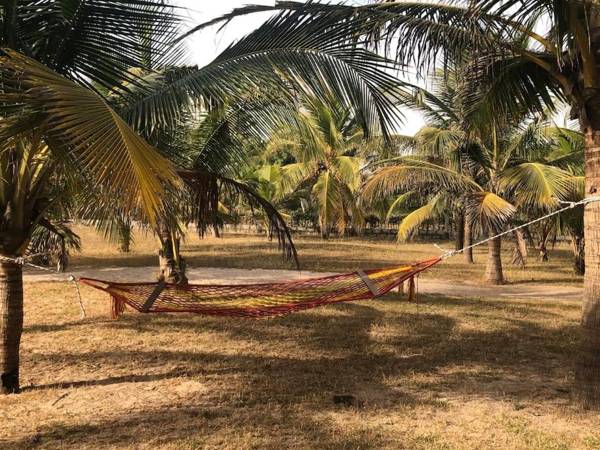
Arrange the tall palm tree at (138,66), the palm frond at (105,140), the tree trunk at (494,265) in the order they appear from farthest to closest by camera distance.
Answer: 1. the tree trunk at (494,265)
2. the tall palm tree at (138,66)
3. the palm frond at (105,140)

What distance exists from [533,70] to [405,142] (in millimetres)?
7747

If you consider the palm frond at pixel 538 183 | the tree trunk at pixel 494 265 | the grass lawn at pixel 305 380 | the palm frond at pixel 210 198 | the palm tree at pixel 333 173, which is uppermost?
the palm tree at pixel 333 173

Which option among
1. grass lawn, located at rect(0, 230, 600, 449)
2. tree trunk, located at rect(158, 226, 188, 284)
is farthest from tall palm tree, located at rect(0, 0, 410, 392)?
tree trunk, located at rect(158, 226, 188, 284)

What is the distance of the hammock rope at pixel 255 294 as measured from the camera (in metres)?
3.98

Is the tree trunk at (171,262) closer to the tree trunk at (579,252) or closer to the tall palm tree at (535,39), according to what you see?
the tall palm tree at (535,39)

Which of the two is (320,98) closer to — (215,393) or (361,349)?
(215,393)

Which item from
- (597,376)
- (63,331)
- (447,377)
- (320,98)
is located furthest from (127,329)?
(597,376)

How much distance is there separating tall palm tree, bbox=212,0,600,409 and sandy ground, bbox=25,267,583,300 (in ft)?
15.7

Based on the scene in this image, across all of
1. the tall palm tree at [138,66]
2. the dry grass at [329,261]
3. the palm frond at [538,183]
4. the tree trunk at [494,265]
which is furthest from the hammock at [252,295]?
the dry grass at [329,261]

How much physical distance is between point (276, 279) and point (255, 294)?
487 centimetres

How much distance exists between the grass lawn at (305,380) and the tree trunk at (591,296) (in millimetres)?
174

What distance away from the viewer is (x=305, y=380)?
160 inches

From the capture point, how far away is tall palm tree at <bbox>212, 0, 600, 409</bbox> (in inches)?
122

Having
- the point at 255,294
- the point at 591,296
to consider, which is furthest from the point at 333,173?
the point at 591,296
